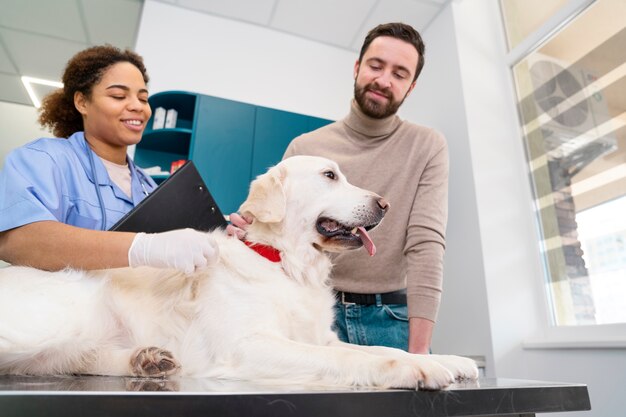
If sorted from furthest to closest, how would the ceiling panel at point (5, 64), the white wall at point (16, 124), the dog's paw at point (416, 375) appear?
the white wall at point (16, 124)
the ceiling panel at point (5, 64)
the dog's paw at point (416, 375)

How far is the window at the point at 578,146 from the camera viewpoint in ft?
8.14

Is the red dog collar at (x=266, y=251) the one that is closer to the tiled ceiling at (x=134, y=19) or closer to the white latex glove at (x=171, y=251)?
the white latex glove at (x=171, y=251)

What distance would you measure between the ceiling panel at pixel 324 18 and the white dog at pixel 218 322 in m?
3.15

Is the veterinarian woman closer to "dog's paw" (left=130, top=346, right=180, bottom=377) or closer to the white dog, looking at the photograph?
the white dog

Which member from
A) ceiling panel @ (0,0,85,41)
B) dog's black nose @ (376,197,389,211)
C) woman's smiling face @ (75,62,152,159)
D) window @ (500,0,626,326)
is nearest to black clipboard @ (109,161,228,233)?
woman's smiling face @ (75,62,152,159)

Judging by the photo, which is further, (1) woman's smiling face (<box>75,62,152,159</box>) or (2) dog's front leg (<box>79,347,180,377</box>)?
(1) woman's smiling face (<box>75,62,152,159</box>)

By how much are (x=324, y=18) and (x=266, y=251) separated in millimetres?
3500

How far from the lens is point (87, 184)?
1301 millimetres

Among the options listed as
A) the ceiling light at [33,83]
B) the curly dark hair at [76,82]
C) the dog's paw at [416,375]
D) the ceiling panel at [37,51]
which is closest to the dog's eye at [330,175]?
the dog's paw at [416,375]

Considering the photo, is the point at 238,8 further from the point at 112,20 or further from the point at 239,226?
the point at 239,226

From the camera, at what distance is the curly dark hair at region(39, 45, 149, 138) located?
5.00ft

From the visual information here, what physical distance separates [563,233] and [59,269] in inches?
121

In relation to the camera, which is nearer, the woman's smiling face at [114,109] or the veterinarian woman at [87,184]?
the veterinarian woman at [87,184]

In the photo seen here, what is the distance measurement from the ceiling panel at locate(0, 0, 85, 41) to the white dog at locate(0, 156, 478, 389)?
3.79 meters
